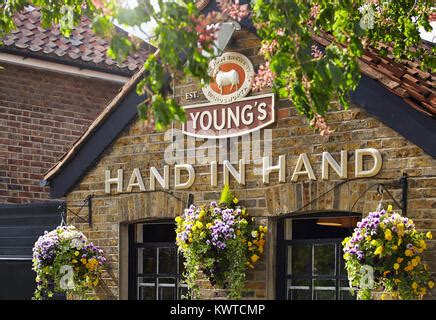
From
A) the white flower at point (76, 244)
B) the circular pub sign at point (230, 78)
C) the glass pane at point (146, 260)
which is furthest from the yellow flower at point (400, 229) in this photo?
the white flower at point (76, 244)

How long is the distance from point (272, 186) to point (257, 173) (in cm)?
27

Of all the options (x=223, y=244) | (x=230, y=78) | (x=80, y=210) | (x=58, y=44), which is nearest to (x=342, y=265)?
(x=223, y=244)

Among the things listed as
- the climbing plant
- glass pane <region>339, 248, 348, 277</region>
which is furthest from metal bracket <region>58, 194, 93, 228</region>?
the climbing plant

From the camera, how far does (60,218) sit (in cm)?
1507

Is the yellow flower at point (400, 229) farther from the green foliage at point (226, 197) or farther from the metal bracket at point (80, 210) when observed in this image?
the metal bracket at point (80, 210)

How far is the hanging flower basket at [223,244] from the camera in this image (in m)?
12.4

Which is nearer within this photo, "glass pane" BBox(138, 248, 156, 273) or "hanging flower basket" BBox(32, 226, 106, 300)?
"hanging flower basket" BBox(32, 226, 106, 300)

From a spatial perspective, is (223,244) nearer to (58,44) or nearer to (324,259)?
(324,259)

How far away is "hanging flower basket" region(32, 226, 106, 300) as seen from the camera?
45.0 feet

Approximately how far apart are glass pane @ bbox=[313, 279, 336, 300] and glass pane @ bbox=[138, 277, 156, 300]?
2.52 meters

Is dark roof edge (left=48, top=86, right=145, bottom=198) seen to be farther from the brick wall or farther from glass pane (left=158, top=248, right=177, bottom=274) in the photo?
the brick wall

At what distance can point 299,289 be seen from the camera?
12.5 metres

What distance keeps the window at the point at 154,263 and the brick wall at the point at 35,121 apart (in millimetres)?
3745

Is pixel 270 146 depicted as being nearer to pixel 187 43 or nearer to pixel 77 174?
pixel 77 174
